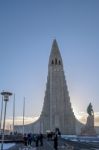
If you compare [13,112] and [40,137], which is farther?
[13,112]

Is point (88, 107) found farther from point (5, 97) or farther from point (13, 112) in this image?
point (5, 97)

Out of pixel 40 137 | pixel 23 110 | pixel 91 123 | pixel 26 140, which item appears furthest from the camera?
pixel 91 123

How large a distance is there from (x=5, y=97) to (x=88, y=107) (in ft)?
504

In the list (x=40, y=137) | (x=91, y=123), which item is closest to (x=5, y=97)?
(x=40, y=137)

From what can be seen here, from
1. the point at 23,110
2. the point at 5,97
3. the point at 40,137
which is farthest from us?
the point at 23,110

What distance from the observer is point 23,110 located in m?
128

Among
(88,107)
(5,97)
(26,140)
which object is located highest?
(88,107)

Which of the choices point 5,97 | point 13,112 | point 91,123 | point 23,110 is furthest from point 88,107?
point 5,97

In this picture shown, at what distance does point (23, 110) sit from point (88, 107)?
63.4 m

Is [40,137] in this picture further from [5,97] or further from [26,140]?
[5,97]

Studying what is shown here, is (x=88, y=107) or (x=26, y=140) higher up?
(x=88, y=107)

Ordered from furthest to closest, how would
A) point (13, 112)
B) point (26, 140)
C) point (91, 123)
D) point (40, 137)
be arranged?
point (91, 123)
point (13, 112)
point (40, 137)
point (26, 140)

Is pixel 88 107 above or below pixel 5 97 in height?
above

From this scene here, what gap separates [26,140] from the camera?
1791 inches
